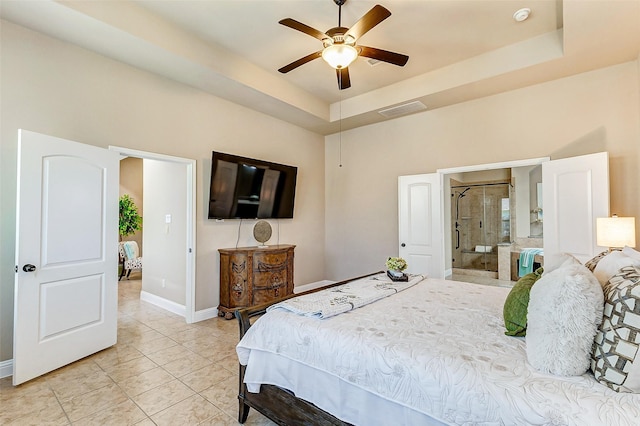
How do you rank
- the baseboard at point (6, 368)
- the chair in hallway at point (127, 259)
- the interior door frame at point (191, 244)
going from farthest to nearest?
the chair in hallway at point (127, 259) → the interior door frame at point (191, 244) → the baseboard at point (6, 368)

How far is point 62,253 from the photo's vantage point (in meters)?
2.71

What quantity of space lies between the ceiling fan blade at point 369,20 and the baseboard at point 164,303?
378cm

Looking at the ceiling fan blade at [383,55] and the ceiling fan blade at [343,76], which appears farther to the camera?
the ceiling fan blade at [343,76]

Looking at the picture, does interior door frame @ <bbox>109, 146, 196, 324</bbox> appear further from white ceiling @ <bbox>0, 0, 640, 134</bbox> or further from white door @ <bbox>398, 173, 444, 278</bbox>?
white door @ <bbox>398, 173, 444, 278</bbox>

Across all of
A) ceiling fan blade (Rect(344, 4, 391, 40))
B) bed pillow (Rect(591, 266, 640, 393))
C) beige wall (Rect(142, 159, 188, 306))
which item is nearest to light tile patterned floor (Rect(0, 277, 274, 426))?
beige wall (Rect(142, 159, 188, 306))

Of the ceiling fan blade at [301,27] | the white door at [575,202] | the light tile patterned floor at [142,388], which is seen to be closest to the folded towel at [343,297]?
the light tile patterned floor at [142,388]

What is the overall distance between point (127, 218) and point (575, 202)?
7.82 metres

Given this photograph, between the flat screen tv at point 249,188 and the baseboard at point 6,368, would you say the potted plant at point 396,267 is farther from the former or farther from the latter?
the baseboard at point 6,368

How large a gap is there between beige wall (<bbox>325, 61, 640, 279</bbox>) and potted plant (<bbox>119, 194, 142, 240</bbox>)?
4430 mm

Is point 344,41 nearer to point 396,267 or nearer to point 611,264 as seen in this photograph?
point 396,267

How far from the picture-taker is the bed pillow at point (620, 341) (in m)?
1.02

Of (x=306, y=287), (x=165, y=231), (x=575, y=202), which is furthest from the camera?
(x=306, y=287)

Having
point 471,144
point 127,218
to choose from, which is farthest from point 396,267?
point 127,218

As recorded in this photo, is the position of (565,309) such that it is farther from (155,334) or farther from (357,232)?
(357,232)
